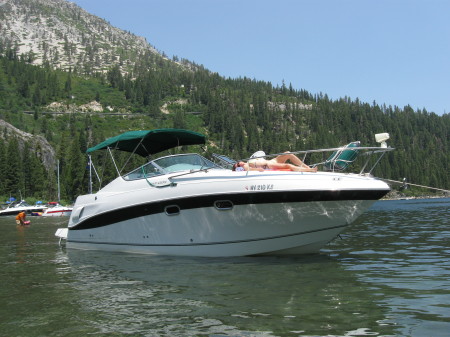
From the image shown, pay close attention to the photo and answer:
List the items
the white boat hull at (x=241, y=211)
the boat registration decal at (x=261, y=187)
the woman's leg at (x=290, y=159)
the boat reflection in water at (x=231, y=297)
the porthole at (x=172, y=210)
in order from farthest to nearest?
the woman's leg at (x=290, y=159)
the porthole at (x=172, y=210)
the boat registration decal at (x=261, y=187)
the white boat hull at (x=241, y=211)
the boat reflection in water at (x=231, y=297)


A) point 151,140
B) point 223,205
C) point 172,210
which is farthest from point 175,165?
point 151,140

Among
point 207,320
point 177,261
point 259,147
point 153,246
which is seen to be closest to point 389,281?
point 207,320

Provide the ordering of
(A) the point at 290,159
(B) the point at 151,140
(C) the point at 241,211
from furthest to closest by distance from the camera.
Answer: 1. (B) the point at 151,140
2. (A) the point at 290,159
3. (C) the point at 241,211

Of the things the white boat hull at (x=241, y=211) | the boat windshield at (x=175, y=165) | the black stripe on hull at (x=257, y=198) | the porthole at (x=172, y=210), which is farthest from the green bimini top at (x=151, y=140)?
the porthole at (x=172, y=210)

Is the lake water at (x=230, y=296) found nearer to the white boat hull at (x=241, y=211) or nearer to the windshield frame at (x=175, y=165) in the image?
the white boat hull at (x=241, y=211)

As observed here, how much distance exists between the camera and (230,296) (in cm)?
648

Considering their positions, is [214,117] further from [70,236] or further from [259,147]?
[70,236]

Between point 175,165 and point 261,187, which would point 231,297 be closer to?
point 261,187

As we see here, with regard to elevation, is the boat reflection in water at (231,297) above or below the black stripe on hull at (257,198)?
below

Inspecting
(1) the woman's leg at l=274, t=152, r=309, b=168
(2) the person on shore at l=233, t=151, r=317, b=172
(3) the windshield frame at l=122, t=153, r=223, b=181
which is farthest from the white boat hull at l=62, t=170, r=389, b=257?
(1) the woman's leg at l=274, t=152, r=309, b=168

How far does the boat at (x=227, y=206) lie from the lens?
8.69 meters

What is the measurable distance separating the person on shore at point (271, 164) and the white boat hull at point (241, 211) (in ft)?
1.93

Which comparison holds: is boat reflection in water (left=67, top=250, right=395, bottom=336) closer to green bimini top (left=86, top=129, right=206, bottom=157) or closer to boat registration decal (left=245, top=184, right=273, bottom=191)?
boat registration decal (left=245, top=184, right=273, bottom=191)

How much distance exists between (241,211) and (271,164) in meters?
1.41
